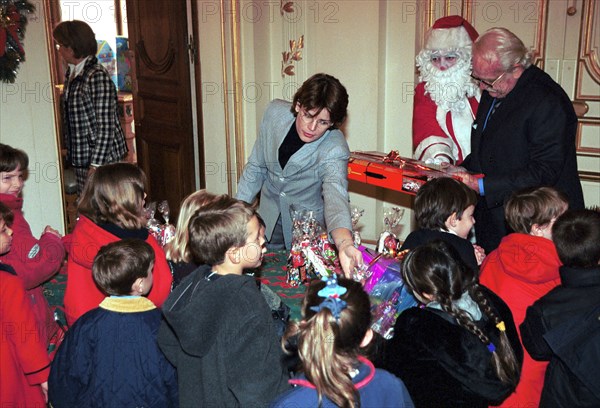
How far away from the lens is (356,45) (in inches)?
217

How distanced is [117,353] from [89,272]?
522 mm

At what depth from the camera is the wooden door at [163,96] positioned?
597cm

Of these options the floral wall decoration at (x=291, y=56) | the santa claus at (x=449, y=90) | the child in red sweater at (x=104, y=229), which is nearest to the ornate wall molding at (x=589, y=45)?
the santa claus at (x=449, y=90)

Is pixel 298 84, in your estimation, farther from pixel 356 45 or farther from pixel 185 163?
pixel 185 163

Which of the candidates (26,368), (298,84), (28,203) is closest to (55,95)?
(28,203)

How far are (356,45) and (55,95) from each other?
2392 millimetres

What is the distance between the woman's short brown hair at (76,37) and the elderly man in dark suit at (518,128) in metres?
3.19

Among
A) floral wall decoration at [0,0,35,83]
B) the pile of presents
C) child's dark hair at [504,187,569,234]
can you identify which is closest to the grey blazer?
the pile of presents

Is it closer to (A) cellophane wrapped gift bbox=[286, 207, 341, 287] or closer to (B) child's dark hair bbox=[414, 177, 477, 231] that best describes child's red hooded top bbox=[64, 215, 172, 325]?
(A) cellophane wrapped gift bbox=[286, 207, 341, 287]

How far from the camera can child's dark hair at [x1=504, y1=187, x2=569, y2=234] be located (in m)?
2.81

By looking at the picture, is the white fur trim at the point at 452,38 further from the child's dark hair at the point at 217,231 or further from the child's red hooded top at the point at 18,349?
the child's red hooded top at the point at 18,349

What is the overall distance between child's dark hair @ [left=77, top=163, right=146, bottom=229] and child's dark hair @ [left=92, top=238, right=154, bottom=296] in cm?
36

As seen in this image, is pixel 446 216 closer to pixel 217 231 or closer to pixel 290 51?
pixel 217 231

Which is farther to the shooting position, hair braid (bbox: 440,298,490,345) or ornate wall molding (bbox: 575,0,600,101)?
ornate wall molding (bbox: 575,0,600,101)
